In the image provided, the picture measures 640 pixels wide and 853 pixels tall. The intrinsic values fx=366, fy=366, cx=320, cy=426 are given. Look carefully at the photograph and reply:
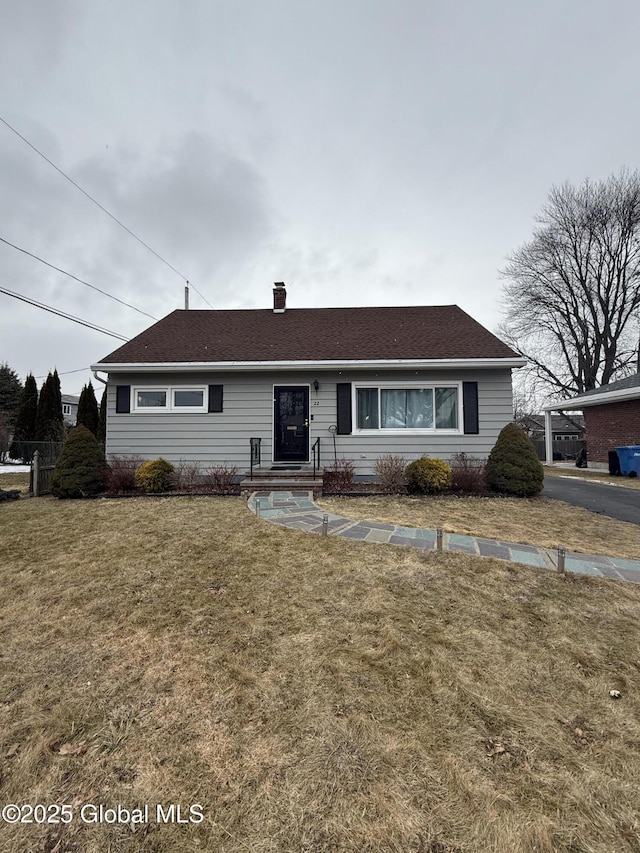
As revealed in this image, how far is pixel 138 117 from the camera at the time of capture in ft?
34.0

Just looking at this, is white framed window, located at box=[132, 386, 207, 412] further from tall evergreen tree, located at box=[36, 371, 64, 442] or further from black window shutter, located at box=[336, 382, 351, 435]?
tall evergreen tree, located at box=[36, 371, 64, 442]

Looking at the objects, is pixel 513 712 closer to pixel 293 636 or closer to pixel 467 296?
pixel 293 636

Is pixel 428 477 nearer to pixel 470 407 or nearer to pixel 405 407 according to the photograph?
pixel 405 407

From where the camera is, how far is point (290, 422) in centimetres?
911

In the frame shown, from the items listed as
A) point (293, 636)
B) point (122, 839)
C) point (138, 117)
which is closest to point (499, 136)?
point (138, 117)

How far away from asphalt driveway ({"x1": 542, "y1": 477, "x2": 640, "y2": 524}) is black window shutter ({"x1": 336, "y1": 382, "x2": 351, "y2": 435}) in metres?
4.60

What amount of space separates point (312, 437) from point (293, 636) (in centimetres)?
654

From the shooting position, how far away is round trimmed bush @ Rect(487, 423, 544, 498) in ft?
23.8

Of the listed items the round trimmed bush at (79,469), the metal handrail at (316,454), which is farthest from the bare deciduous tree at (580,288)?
the round trimmed bush at (79,469)

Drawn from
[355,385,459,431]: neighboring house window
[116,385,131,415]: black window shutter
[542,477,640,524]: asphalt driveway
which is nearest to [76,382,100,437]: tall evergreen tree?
[116,385,131,415]: black window shutter

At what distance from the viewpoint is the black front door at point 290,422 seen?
9.06 metres

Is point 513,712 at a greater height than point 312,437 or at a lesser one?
lesser

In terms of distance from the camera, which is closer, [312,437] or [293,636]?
[293,636]

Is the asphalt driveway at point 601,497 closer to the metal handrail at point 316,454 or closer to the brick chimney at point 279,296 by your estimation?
the metal handrail at point 316,454
